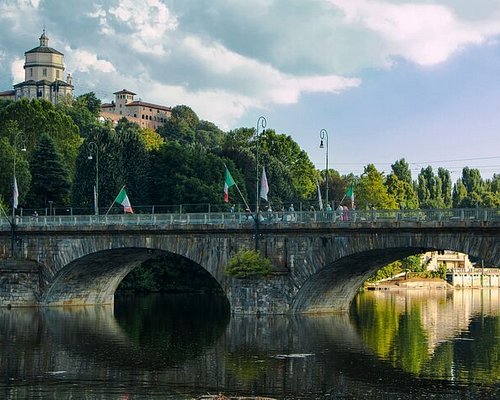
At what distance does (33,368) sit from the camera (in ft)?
157

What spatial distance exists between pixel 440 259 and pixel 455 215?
356 feet

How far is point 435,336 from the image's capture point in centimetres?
6406

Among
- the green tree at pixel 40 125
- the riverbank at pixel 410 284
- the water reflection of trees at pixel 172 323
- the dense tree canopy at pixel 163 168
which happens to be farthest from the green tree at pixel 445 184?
the water reflection of trees at pixel 172 323

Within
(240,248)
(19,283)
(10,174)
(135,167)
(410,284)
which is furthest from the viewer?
(410,284)

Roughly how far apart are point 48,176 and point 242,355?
5919 centimetres

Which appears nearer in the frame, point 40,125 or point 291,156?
point 40,125

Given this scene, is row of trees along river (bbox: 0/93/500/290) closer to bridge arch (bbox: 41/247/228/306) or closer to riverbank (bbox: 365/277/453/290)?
riverbank (bbox: 365/277/453/290)

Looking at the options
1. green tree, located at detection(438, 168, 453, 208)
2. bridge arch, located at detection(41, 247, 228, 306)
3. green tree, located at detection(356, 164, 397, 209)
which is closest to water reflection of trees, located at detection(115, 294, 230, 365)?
bridge arch, located at detection(41, 247, 228, 306)

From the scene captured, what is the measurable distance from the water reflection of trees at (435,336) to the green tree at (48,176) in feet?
108

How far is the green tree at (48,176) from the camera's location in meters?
106

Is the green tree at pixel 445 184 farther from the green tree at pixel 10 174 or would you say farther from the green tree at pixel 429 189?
the green tree at pixel 10 174

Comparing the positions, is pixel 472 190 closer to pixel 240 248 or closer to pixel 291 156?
pixel 291 156

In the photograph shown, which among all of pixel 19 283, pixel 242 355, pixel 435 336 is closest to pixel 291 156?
pixel 19 283

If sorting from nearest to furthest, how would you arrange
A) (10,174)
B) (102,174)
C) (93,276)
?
(93,276)
(10,174)
(102,174)
